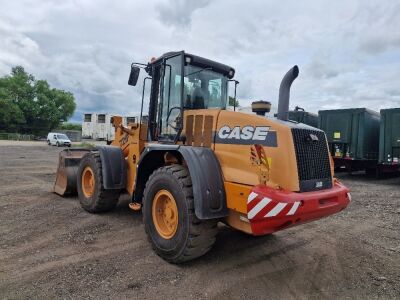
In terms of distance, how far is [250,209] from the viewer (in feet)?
12.4

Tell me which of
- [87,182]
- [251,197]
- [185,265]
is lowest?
[185,265]

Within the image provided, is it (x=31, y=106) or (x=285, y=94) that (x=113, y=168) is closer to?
(x=285, y=94)

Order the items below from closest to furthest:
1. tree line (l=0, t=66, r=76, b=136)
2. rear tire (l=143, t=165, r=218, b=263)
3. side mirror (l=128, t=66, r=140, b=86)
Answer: rear tire (l=143, t=165, r=218, b=263) < side mirror (l=128, t=66, r=140, b=86) < tree line (l=0, t=66, r=76, b=136)

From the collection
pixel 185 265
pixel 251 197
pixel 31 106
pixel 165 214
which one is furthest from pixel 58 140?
pixel 251 197

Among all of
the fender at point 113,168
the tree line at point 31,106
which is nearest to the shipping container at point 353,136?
the fender at point 113,168

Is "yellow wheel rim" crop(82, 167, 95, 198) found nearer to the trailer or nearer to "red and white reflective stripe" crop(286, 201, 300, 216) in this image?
"red and white reflective stripe" crop(286, 201, 300, 216)

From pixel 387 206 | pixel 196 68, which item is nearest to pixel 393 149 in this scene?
pixel 387 206

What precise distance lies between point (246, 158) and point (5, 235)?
3.74 m

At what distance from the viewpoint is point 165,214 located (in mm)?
4832

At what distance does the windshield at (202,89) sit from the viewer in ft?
17.1

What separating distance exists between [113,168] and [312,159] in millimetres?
3456

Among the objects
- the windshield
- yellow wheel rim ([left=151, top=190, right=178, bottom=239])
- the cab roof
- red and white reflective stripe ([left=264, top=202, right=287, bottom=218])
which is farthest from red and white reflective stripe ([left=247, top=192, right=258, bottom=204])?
the cab roof

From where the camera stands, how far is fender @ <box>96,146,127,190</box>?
6.21m

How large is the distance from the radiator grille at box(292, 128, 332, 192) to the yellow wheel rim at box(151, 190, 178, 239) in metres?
1.58
